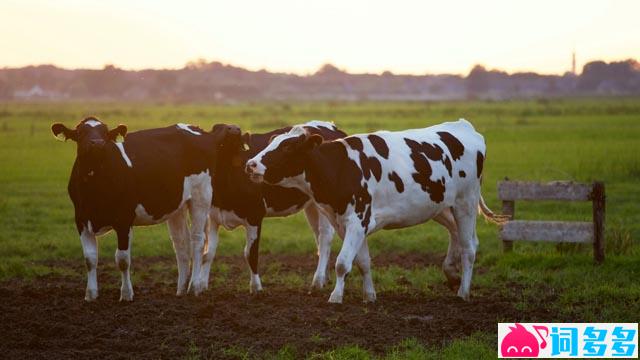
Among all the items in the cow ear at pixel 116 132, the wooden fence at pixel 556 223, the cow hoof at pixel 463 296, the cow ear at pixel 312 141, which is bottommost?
the cow hoof at pixel 463 296

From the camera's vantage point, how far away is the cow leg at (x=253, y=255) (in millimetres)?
13719

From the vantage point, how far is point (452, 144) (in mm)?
13859

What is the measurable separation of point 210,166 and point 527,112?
64181 millimetres

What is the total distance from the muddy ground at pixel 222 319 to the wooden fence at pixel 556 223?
247cm

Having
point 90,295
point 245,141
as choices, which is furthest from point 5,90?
point 90,295

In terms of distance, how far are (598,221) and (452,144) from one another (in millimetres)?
3046

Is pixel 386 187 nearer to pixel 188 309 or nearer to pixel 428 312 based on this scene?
pixel 428 312

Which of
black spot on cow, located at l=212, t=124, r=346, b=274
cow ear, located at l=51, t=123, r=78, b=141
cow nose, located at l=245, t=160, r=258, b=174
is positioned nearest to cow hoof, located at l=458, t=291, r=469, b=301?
black spot on cow, located at l=212, t=124, r=346, b=274

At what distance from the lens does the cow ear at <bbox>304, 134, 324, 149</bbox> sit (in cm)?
1230

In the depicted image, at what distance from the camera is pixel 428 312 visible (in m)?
12.0

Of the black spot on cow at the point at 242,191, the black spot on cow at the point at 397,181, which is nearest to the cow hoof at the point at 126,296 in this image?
the black spot on cow at the point at 242,191

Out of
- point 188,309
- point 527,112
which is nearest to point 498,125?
point 527,112

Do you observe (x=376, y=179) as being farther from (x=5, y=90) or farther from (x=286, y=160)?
(x=5, y=90)

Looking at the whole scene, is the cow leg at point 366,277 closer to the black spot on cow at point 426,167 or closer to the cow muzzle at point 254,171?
the black spot on cow at point 426,167
